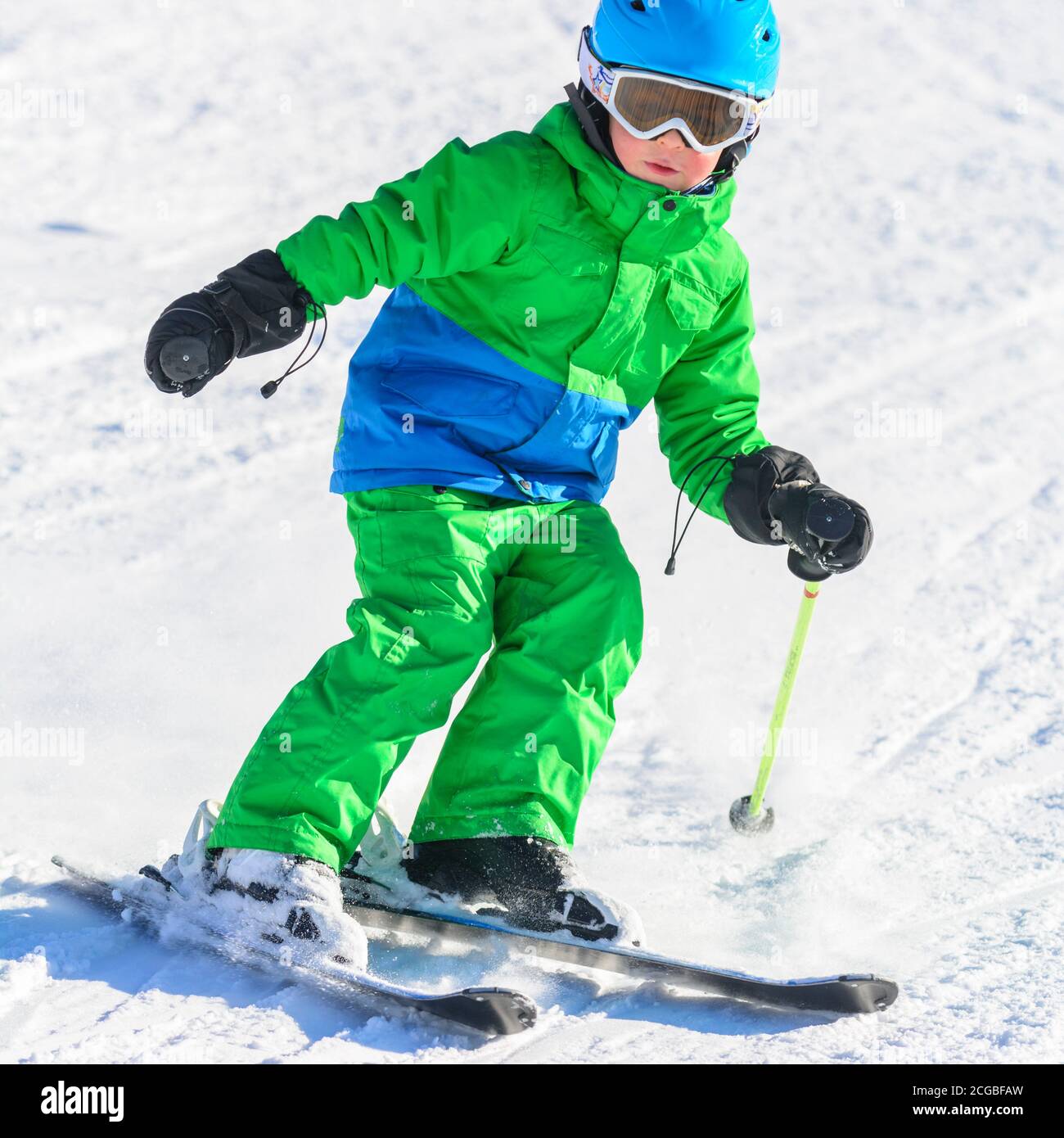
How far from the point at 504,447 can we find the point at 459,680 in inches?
20.7

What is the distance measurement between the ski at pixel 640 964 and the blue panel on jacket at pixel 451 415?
2.92 feet

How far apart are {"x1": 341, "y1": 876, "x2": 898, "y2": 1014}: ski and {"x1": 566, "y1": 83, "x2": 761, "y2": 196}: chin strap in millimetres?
1567

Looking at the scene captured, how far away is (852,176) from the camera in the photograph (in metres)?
8.55

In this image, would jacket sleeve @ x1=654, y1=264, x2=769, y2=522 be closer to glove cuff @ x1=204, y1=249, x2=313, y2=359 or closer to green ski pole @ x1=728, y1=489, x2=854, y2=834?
green ski pole @ x1=728, y1=489, x2=854, y2=834

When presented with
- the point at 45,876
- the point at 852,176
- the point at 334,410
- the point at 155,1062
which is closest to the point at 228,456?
the point at 334,410

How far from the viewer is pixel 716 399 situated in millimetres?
3387

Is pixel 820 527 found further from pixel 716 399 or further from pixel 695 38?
pixel 695 38

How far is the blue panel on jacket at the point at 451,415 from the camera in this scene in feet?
10.2

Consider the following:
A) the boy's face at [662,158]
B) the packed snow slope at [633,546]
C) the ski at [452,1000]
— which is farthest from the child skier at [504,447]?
the packed snow slope at [633,546]

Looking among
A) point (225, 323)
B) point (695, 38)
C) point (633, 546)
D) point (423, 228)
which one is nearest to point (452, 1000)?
point (225, 323)

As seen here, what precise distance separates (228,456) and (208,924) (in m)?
3.07

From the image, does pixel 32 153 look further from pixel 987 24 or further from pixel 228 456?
pixel 987 24

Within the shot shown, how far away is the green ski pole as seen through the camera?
303 centimetres

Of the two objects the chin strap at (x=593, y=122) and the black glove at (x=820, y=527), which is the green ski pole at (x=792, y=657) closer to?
the black glove at (x=820, y=527)
